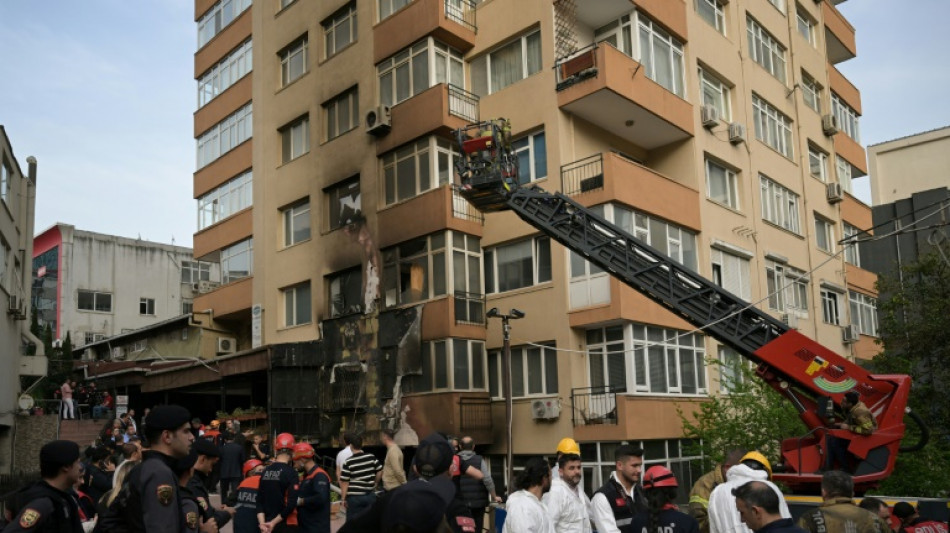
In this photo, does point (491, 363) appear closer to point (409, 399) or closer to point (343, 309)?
point (409, 399)

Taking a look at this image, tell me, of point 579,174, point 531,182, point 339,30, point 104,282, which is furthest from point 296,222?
point 104,282

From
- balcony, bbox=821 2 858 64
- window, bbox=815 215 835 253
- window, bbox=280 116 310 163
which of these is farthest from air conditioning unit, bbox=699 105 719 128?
balcony, bbox=821 2 858 64

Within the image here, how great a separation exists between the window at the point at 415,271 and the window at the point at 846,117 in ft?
70.4

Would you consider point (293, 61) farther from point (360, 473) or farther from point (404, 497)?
point (404, 497)

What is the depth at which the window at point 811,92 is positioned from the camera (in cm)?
3511

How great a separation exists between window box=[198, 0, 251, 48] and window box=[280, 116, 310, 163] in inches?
269

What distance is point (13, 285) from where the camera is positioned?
29984 mm

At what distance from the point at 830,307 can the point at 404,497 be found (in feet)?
110

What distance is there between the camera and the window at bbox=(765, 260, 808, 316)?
29234mm

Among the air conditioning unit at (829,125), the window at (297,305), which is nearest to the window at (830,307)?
the air conditioning unit at (829,125)

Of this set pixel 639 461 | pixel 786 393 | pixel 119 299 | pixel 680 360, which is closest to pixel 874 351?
pixel 680 360

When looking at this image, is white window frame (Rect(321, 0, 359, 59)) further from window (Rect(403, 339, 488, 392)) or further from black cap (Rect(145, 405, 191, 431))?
black cap (Rect(145, 405, 191, 431))

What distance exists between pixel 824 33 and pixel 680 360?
21.4 m

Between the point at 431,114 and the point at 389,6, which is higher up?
the point at 389,6
